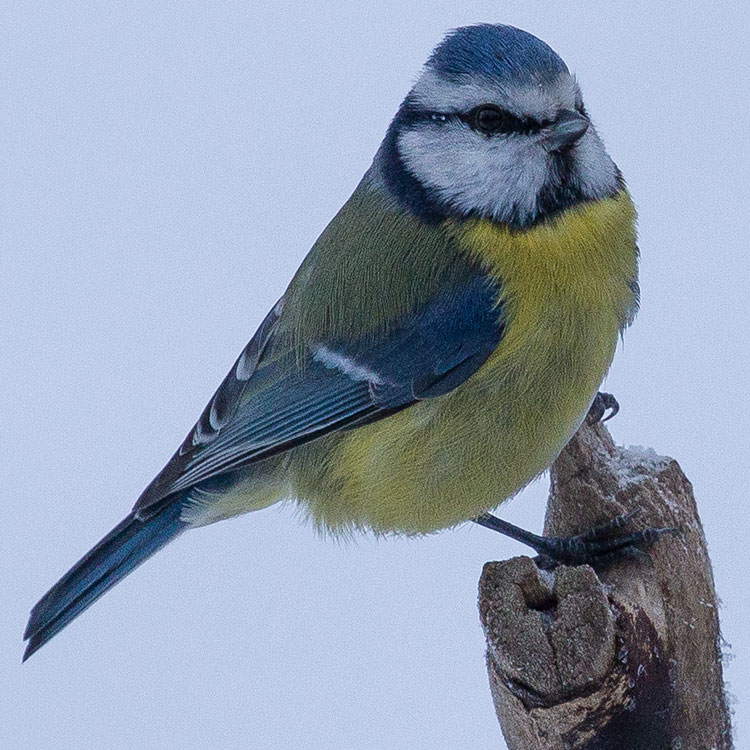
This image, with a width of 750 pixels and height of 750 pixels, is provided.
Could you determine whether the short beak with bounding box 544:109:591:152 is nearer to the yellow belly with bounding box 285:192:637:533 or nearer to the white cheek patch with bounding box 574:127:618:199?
the white cheek patch with bounding box 574:127:618:199

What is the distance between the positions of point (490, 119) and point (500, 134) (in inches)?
1.3

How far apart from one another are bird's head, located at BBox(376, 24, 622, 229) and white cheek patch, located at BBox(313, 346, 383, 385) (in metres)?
0.33

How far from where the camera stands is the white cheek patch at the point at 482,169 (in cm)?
210

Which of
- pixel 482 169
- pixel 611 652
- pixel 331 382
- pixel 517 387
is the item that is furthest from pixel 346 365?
pixel 611 652

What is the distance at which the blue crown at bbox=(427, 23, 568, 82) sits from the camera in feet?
6.71

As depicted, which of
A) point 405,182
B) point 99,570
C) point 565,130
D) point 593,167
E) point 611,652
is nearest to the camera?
point 611,652

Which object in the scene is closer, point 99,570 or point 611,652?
point 611,652

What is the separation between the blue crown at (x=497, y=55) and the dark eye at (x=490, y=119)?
0.21 feet

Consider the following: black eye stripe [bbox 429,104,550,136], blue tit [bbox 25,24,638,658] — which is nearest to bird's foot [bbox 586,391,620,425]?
blue tit [bbox 25,24,638,658]

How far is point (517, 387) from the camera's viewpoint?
2131 millimetres

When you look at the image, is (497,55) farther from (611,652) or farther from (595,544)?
(611,652)

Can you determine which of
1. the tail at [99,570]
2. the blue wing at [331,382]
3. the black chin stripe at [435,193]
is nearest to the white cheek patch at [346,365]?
the blue wing at [331,382]

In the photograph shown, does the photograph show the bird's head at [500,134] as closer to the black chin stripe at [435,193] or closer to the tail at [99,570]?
the black chin stripe at [435,193]

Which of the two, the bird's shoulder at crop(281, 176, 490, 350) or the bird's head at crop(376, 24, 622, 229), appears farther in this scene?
the bird's shoulder at crop(281, 176, 490, 350)
